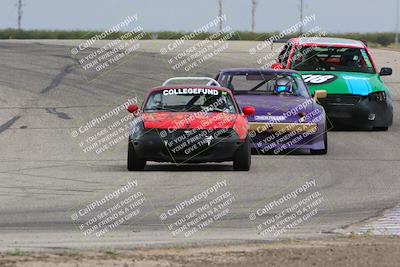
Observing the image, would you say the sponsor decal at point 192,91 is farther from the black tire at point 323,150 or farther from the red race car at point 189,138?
the black tire at point 323,150

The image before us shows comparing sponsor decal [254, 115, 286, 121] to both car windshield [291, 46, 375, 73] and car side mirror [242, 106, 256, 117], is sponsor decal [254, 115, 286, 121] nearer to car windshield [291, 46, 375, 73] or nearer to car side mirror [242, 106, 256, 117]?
car side mirror [242, 106, 256, 117]

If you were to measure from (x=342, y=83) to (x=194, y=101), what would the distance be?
5.95m

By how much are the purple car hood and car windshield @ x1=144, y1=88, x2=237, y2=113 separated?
1.32 meters

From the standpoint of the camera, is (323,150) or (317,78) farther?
(317,78)

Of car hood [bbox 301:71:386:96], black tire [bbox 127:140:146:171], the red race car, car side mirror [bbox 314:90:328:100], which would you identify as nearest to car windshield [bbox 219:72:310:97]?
car side mirror [bbox 314:90:328:100]

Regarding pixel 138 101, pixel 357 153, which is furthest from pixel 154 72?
pixel 357 153

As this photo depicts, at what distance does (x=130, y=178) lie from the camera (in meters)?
14.8

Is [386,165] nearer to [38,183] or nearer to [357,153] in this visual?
[357,153]

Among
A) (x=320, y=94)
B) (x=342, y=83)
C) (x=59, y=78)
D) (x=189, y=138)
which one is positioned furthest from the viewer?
(x=59, y=78)

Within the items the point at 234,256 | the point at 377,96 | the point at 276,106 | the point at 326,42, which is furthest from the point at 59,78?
the point at 234,256

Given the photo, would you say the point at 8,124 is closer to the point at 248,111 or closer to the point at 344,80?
the point at 344,80

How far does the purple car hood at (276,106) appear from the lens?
17.8m

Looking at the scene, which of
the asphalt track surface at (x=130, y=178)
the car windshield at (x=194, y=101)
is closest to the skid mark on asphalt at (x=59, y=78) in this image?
the asphalt track surface at (x=130, y=178)

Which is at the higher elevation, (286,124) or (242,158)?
(242,158)
